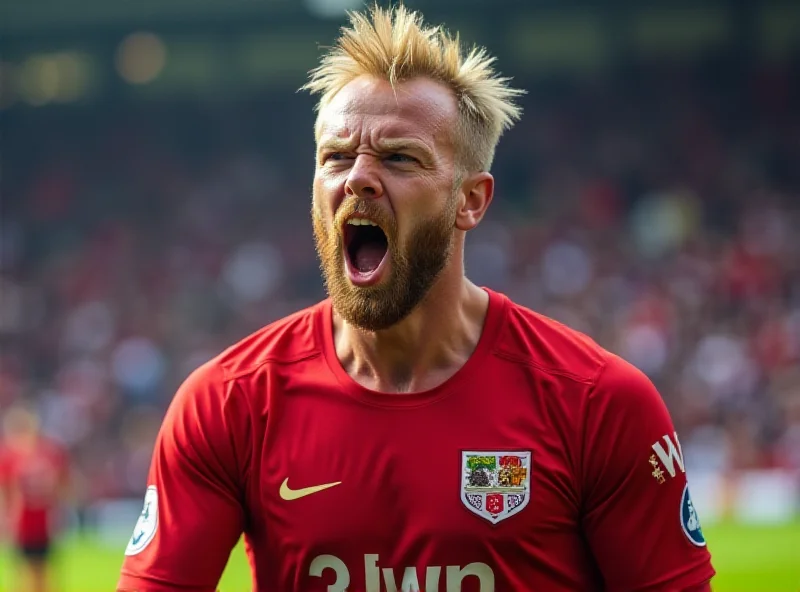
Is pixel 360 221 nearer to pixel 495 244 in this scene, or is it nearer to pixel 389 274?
pixel 389 274

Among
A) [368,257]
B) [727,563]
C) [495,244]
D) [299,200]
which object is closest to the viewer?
[368,257]

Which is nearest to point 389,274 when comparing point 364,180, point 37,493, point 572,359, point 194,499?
point 364,180

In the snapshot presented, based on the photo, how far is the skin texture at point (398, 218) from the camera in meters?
3.22

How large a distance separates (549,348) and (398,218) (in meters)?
0.54

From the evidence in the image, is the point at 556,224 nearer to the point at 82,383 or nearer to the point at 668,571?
the point at 82,383

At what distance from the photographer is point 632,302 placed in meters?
19.8

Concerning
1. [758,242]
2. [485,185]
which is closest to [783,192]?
[758,242]

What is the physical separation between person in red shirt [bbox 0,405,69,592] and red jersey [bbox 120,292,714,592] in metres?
9.66

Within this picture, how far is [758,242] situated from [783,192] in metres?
1.48

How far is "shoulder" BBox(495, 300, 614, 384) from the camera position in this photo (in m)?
3.27

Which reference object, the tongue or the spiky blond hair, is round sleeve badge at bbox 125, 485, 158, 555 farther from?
the spiky blond hair

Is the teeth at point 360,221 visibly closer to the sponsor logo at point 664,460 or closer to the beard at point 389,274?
the beard at point 389,274

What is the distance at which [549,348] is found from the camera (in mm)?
3354

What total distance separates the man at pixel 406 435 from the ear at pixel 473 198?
0.03 m
